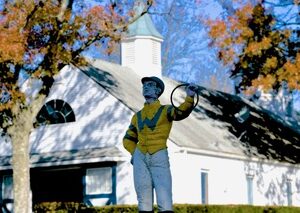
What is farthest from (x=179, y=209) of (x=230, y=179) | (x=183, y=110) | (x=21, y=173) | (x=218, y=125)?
(x=183, y=110)

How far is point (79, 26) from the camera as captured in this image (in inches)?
816

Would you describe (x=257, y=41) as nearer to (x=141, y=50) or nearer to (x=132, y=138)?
(x=141, y=50)

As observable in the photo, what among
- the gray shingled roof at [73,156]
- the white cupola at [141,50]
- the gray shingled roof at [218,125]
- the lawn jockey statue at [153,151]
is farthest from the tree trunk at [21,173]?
the white cupola at [141,50]

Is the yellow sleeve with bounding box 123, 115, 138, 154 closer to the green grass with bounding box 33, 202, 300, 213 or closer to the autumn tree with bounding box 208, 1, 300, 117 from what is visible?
the green grass with bounding box 33, 202, 300, 213

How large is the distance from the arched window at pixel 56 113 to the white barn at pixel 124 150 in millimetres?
39

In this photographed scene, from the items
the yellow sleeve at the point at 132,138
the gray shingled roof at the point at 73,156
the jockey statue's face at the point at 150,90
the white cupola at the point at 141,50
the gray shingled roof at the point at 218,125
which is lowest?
the yellow sleeve at the point at 132,138

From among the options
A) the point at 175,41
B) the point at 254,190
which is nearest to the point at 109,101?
the point at 254,190

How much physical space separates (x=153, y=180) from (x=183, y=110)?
44.0 inches

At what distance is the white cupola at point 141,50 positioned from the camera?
35.0 m

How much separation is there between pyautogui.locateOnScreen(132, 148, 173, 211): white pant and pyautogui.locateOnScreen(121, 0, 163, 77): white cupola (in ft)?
76.6

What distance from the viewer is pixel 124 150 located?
91.5ft

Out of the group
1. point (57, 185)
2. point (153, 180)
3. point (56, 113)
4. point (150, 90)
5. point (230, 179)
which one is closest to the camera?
point (153, 180)

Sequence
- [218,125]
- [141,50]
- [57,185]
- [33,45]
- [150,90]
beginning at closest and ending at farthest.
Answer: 1. [150,90]
2. [33,45]
3. [57,185]
4. [218,125]
5. [141,50]

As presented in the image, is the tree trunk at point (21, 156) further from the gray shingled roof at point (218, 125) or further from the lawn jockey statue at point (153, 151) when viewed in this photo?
the lawn jockey statue at point (153, 151)
